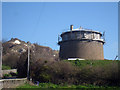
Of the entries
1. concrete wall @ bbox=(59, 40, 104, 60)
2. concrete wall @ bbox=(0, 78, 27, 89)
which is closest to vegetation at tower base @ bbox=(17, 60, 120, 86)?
concrete wall @ bbox=(0, 78, 27, 89)

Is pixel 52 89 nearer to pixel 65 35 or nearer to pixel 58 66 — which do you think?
pixel 58 66

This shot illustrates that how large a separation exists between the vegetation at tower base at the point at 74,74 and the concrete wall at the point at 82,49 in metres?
9.69

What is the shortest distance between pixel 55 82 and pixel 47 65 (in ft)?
9.37

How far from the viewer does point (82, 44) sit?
36094 millimetres

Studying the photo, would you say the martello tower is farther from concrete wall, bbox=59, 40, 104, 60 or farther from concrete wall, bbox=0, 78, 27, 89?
concrete wall, bbox=0, 78, 27, 89

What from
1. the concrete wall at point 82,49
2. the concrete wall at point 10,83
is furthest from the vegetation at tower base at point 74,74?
the concrete wall at point 82,49

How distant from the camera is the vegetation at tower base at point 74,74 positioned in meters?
24.5

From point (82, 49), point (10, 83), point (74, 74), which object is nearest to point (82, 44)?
point (82, 49)

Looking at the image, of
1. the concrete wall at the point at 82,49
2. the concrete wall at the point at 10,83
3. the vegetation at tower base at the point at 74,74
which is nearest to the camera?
the concrete wall at the point at 10,83

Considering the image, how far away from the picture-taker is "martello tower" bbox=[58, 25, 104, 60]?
1421 inches

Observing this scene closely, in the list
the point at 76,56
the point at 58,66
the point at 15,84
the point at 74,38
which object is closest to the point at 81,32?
the point at 74,38

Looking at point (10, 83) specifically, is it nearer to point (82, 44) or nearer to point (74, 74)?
point (74, 74)

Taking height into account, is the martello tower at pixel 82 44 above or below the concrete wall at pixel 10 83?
above

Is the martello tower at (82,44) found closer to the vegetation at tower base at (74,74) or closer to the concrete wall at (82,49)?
the concrete wall at (82,49)
